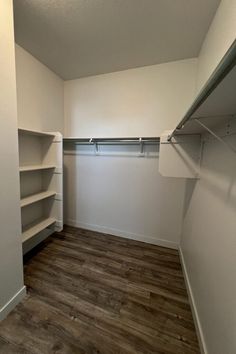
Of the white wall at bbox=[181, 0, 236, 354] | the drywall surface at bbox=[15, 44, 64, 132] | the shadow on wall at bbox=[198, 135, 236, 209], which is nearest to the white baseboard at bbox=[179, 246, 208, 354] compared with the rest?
the white wall at bbox=[181, 0, 236, 354]

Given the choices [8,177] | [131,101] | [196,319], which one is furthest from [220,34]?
[196,319]

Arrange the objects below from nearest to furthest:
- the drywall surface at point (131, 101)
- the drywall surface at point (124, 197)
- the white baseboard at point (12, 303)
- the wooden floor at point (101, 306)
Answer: the wooden floor at point (101, 306), the white baseboard at point (12, 303), the drywall surface at point (131, 101), the drywall surface at point (124, 197)

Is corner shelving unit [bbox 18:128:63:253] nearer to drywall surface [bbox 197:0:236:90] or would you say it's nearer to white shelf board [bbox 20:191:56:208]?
white shelf board [bbox 20:191:56:208]

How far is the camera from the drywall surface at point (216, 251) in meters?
0.87

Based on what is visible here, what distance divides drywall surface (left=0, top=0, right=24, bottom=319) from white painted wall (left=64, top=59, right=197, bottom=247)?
1.37 m

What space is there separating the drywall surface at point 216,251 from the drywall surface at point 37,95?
83.7 inches

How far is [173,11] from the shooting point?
1373mm

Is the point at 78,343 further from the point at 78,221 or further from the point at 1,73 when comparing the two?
the point at 1,73

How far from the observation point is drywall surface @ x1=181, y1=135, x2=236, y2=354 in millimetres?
870

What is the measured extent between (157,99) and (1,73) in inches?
68.7

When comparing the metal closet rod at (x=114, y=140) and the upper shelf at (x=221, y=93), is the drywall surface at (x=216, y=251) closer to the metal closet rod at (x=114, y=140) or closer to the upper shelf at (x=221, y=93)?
the upper shelf at (x=221, y=93)

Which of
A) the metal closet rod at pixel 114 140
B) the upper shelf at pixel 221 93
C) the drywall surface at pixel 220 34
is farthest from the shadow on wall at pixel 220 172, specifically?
the metal closet rod at pixel 114 140

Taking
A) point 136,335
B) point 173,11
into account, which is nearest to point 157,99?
point 173,11

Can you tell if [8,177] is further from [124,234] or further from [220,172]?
[124,234]
